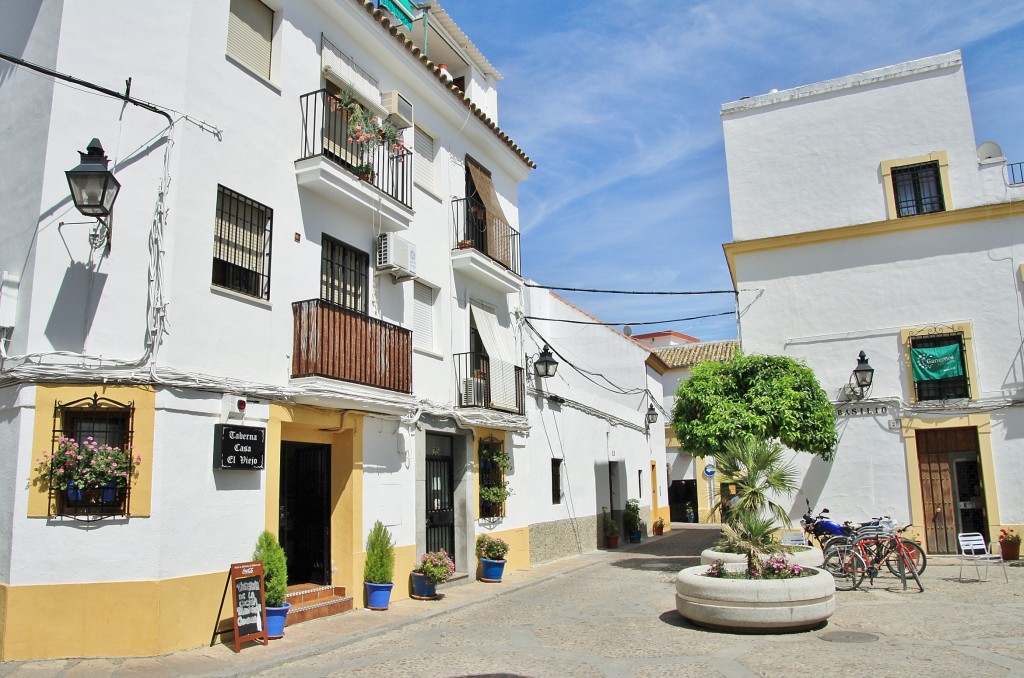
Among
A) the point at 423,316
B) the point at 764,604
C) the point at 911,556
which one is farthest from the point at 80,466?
the point at 911,556

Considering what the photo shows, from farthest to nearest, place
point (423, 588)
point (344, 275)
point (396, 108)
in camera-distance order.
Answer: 1. point (396, 108)
2. point (423, 588)
3. point (344, 275)

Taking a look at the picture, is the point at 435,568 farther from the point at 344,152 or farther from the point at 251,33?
the point at 251,33

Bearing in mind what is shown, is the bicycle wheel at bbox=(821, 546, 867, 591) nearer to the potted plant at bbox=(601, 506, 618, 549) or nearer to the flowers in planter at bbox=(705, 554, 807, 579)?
the flowers in planter at bbox=(705, 554, 807, 579)

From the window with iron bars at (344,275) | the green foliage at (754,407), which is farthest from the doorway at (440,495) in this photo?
the green foliage at (754,407)

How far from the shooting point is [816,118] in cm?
1791

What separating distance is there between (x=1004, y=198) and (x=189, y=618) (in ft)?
56.2

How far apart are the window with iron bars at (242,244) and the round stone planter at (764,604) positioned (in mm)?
6691

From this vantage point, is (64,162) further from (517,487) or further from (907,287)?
(907,287)

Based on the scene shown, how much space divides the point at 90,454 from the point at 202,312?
1986mm

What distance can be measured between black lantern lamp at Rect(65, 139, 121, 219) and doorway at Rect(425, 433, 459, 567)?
7.05 m

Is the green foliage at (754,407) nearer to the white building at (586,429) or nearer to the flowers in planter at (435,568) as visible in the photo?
the white building at (586,429)

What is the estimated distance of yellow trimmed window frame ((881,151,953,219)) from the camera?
1655 centimetres

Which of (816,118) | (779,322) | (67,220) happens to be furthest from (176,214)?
(816,118)

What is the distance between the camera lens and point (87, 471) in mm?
7738
